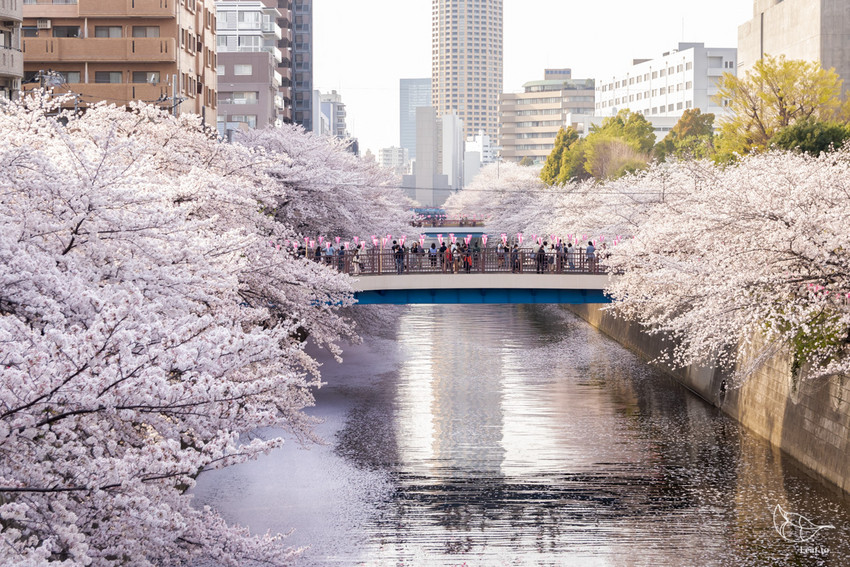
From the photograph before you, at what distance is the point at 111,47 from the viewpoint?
5162 centimetres

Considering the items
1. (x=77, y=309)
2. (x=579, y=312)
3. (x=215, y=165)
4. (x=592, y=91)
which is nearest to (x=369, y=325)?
(x=579, y=312)

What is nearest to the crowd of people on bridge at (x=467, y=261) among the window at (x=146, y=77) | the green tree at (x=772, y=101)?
the green tree at (x=772, y=101)

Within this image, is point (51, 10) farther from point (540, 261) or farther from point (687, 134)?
point (687, 134)

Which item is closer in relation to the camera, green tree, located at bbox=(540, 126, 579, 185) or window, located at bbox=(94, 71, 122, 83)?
window, located at bbox=(94, 71, 122, 83)

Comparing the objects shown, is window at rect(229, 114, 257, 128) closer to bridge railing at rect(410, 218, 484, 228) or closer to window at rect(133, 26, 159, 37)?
bridge railing at rect(410, 218, 484, 228)

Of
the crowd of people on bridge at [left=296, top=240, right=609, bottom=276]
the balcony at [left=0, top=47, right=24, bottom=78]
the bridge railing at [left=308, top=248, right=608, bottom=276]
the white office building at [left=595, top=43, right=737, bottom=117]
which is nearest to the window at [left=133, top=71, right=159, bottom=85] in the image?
the balcony at [left=0, top=47, right=24, bottom=78]

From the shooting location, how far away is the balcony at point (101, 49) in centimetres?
5106

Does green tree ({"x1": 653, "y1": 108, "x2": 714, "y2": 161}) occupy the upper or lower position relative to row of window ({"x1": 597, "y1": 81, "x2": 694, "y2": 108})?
lower

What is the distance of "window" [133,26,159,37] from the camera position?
52.6 meters

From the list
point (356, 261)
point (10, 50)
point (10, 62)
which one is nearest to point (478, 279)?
point (356, 261)

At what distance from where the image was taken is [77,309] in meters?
12.5

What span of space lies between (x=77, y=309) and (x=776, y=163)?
25756 millimetres

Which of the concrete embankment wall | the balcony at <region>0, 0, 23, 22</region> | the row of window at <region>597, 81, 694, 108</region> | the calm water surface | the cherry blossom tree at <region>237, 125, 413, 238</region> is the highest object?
the row of window at <region>597, 81, 694, 108</region>

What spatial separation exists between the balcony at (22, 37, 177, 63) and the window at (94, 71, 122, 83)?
1015 mm
